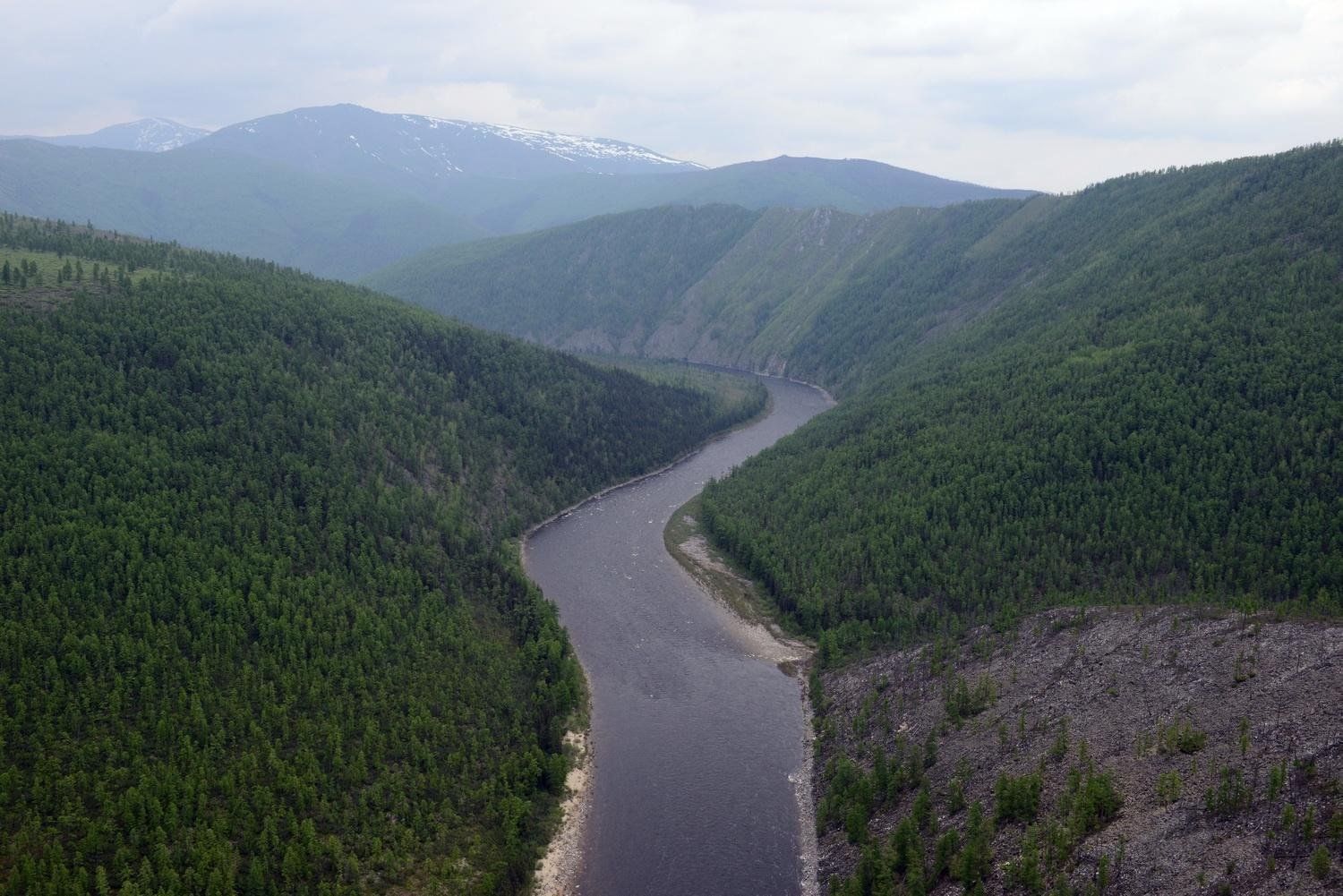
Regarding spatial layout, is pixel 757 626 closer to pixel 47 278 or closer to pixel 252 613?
pixel 252 613

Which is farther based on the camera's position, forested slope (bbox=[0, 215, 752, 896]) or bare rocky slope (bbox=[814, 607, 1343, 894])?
forested slope (bbox=[0, 215, 752, 896])

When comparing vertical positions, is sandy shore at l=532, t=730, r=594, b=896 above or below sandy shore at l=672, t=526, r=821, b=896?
below

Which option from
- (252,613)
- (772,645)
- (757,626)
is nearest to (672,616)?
(757,626)

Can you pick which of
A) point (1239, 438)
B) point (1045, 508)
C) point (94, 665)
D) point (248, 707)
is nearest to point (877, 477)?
Result: point (1045, 508)

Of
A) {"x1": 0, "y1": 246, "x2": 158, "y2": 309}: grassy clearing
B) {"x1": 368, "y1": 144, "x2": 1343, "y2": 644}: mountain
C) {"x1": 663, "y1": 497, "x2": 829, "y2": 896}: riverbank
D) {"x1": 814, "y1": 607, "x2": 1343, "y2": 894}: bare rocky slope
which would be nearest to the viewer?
{"x1": 814, "y1": 607, "x2": 1343, "y2": 894}: bare rocky slope

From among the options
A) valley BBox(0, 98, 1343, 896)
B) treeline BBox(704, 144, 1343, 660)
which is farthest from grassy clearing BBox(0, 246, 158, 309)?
treeline BBox(704, 144, 1343, 660)

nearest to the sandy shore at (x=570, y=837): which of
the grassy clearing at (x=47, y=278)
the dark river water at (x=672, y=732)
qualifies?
the dark river water at (x=672, y=732)

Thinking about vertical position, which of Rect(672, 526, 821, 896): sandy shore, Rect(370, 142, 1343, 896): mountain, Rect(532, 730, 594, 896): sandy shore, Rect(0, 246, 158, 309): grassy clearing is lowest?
Rect(532, 730, 594, 896): sandy shore

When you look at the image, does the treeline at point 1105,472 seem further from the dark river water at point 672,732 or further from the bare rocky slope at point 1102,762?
the bare rocky slope at point 1102,762

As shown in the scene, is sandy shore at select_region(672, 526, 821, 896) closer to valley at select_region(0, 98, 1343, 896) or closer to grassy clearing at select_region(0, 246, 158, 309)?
valley at select_region(0, 98, 1343, 896)
